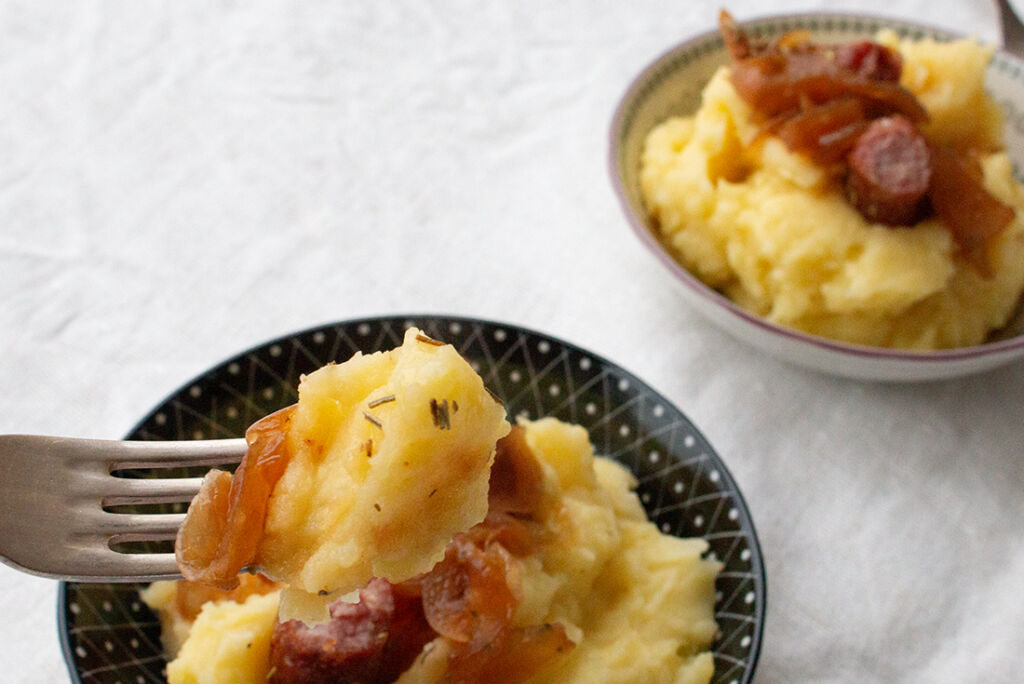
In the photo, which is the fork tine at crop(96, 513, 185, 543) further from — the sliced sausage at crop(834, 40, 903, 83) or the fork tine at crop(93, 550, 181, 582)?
the sliced sausage at crop(834, 40, 903, 83)

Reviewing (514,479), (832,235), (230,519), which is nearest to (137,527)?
(230,519)

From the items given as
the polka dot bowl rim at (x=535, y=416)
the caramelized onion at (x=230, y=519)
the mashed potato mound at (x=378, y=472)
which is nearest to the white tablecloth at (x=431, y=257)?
the polka dot bowl rim at (x=535, y=416)

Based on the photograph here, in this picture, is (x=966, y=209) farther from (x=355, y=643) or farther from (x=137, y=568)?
(x=137, y=568)

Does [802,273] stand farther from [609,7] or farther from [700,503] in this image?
[609,7]

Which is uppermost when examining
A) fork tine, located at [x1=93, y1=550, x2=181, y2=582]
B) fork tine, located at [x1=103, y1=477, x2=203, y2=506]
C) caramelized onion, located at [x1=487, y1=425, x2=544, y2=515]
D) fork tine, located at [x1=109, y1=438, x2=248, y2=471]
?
fork tine, located at [x1=109, y1=438, x2=248, y2=471]

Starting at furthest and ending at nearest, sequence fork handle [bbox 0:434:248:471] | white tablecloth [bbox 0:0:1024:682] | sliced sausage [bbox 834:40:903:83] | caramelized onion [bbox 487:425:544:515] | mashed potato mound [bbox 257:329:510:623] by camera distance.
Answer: sliced sausage [bbox 834:40:903:83], white tablecloth [bbox 0:0:1024:682], caramelized onion [bbox 487:425:544:515], fork handle [bbox 0:434:248:471], mashed potato mound [bbox 257:329:510:623]

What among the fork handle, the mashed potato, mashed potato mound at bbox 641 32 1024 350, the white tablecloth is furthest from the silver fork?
mashed potato mound at bbox 641 32 1024 350
